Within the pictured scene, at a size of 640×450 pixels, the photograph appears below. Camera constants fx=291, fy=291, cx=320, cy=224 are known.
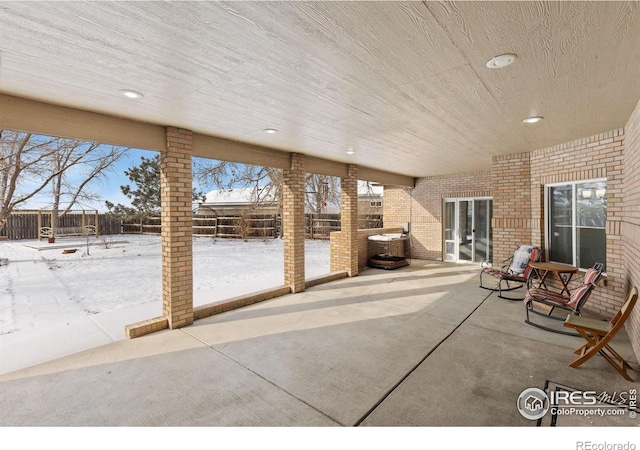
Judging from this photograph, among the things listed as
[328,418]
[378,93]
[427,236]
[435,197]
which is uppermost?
[378,93]

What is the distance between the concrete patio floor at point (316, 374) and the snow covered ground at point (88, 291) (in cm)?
60

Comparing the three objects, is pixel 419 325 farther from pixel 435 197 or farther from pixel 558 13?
pixel 435 197

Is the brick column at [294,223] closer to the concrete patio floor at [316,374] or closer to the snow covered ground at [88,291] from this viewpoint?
the snow covered ground at [88,291]

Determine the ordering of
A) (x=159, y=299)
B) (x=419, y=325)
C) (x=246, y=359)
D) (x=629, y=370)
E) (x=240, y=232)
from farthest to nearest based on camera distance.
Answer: (x=240, y=232), (x=159, y=299), (x=419, y=325), (x=246, y=359), (x=629, y=370)

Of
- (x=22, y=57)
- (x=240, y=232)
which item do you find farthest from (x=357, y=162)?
(x=240, y=232)

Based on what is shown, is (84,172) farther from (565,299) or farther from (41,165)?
(565,299)

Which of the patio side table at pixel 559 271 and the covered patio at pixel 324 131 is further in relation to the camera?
the patio side table at pixel 559 271

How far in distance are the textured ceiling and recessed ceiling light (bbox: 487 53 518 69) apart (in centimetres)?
5

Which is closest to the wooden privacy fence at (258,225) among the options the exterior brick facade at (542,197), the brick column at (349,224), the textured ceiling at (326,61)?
the exterior brick facade at (542,197)

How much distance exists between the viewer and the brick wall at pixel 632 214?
10.9 ft

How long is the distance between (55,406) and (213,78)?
124 inches

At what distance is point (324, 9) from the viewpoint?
1754 mm

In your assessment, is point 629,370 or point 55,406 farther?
point 629,370

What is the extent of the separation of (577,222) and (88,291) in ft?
33.1
